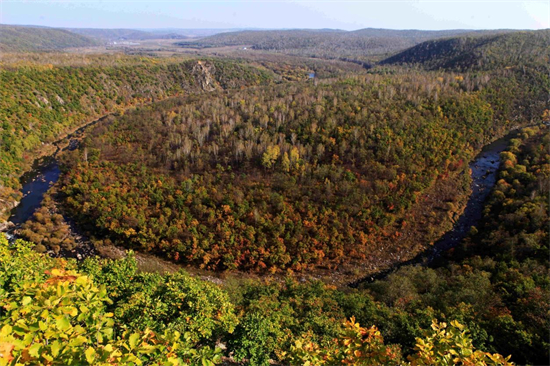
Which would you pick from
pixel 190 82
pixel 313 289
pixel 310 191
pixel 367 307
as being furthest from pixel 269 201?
pixel 190 82

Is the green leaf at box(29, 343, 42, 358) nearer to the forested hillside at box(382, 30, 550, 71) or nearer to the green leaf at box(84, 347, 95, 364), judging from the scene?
the green leaf at box(84, 347, 95, 364)

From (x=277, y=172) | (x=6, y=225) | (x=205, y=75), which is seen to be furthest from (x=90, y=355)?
(x=205, y=75)

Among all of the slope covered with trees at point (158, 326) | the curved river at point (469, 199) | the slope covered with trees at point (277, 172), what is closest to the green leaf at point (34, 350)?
the slope covered with trees at point (158, 326)

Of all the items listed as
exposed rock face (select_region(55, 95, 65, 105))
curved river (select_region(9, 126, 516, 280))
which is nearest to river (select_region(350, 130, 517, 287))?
curved river (select_region(9, 126, 516, 280))

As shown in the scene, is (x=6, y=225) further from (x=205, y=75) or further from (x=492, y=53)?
(x=492, y=53)

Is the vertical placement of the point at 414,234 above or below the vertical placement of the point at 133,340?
below

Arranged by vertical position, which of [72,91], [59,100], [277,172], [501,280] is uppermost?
[72,91]

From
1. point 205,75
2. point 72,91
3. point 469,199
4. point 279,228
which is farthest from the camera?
point 205,75

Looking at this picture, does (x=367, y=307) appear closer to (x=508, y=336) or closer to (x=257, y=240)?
(x=508, y=336)
